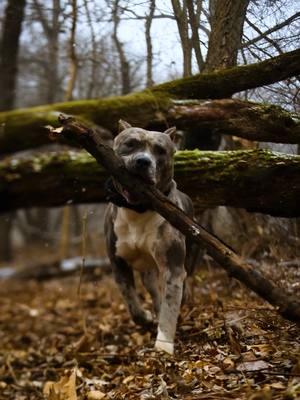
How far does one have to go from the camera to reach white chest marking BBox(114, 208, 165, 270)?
408 cm

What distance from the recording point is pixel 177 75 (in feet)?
14.7

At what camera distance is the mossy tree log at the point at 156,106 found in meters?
3.77

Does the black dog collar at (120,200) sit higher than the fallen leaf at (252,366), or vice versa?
the black dog collar at (120,200)

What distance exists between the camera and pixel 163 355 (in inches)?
153

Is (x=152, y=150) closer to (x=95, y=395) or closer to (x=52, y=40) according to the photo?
(x=95, y=395)

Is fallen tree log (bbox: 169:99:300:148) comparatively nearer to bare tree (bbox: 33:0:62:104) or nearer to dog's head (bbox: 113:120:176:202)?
dog's head (bbox: 113:120:176:202)

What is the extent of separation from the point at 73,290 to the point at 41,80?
347 cm

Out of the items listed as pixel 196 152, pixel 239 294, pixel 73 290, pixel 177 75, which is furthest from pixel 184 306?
pixel 73 290

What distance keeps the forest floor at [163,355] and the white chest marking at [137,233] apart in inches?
26.6

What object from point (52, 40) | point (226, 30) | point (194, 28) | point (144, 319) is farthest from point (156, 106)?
point (52, 40)

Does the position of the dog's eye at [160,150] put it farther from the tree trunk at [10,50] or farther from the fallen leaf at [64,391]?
the tree trunk at [10,50]

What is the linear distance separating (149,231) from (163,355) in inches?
32.9

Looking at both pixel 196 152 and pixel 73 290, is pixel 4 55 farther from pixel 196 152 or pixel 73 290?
pixel 196 152

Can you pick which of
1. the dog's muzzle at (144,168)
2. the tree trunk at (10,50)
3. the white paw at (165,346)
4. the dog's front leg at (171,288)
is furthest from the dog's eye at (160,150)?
the tree trunk at (10,50)
